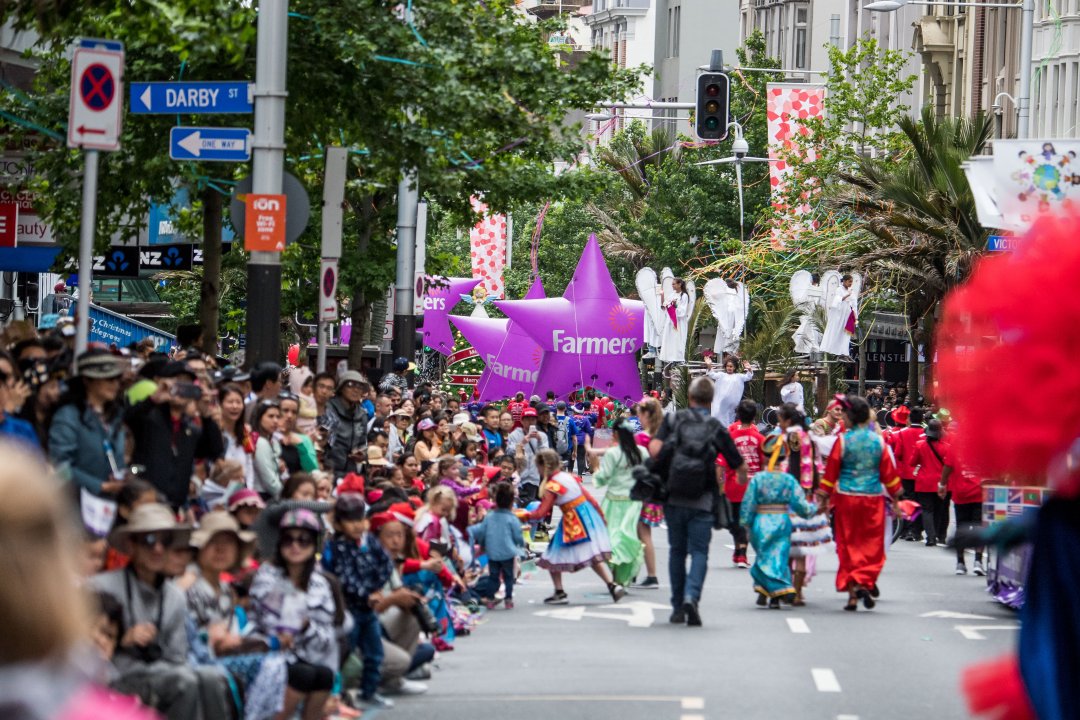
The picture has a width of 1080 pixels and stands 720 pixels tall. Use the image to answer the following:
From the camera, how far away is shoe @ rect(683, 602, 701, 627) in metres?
15.1

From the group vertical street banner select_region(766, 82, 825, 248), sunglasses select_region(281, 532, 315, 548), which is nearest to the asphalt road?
sunglasses select_region(281, 532, 315, 548)

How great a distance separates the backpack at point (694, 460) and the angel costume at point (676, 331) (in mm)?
26752

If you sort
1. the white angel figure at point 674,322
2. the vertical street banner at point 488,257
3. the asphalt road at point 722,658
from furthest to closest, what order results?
the vertical street banner at point 488,257, the white angel figure at point 674,322, the asphalt road at point 722,658

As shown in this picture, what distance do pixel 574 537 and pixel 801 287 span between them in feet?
69.6

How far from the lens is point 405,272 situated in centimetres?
3008

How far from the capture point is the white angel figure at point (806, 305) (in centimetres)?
3759

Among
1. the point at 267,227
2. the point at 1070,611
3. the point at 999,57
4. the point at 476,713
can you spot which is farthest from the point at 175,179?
the point at 999,57

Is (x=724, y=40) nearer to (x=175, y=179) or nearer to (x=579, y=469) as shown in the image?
(x=579, y=469)

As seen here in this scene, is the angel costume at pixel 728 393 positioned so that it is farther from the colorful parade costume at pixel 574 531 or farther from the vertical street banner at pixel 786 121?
the vertical street banner at pixel 786 121

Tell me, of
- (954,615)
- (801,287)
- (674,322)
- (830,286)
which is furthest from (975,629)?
(674,322)

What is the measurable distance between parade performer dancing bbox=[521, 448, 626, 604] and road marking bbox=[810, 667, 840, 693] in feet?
15.1

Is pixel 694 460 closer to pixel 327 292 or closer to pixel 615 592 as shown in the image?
pixel 615 592

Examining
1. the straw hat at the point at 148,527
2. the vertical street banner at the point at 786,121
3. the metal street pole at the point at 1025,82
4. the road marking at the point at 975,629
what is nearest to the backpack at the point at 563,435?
the vertical street banner at the point at 786,121

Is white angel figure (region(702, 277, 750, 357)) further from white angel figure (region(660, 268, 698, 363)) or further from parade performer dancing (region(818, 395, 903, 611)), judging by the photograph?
parade performer dancing (region(818, 395, 903, 611))
